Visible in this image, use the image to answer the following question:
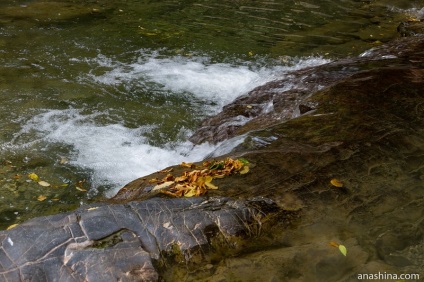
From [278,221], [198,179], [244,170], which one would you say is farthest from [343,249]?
[198,179]

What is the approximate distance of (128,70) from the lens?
876 centimetres

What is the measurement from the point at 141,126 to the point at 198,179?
3043 mm

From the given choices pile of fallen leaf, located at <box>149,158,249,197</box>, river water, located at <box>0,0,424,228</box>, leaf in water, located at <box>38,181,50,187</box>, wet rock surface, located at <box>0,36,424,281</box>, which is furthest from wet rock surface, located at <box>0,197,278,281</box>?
leaf in water, located at <box>38,181,50,187</box>

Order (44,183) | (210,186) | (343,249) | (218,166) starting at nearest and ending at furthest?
1. (343,249)
2. (210,186)
3. (218,166)
4. (44,183)

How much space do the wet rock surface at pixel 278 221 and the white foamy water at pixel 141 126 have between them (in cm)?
120

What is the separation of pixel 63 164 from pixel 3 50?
4478 millimetres

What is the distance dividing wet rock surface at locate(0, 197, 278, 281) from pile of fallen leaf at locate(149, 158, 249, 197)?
0.23m

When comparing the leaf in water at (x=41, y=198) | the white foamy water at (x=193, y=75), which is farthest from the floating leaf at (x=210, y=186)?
the white foamy water at (x=193, y=75)

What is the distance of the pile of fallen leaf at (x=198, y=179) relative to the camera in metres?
3.88

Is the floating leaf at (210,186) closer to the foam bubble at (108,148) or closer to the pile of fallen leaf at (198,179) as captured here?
the pile of fallen leaf at (198,179)

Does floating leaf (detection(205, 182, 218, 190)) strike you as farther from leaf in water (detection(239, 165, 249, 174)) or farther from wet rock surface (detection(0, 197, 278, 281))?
leaf in water (detection(239, 165, 249, 174))

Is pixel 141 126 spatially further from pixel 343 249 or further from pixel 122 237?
pixel 343 249

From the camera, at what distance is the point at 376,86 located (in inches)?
232

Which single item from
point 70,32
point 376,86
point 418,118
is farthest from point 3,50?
point 418,118
